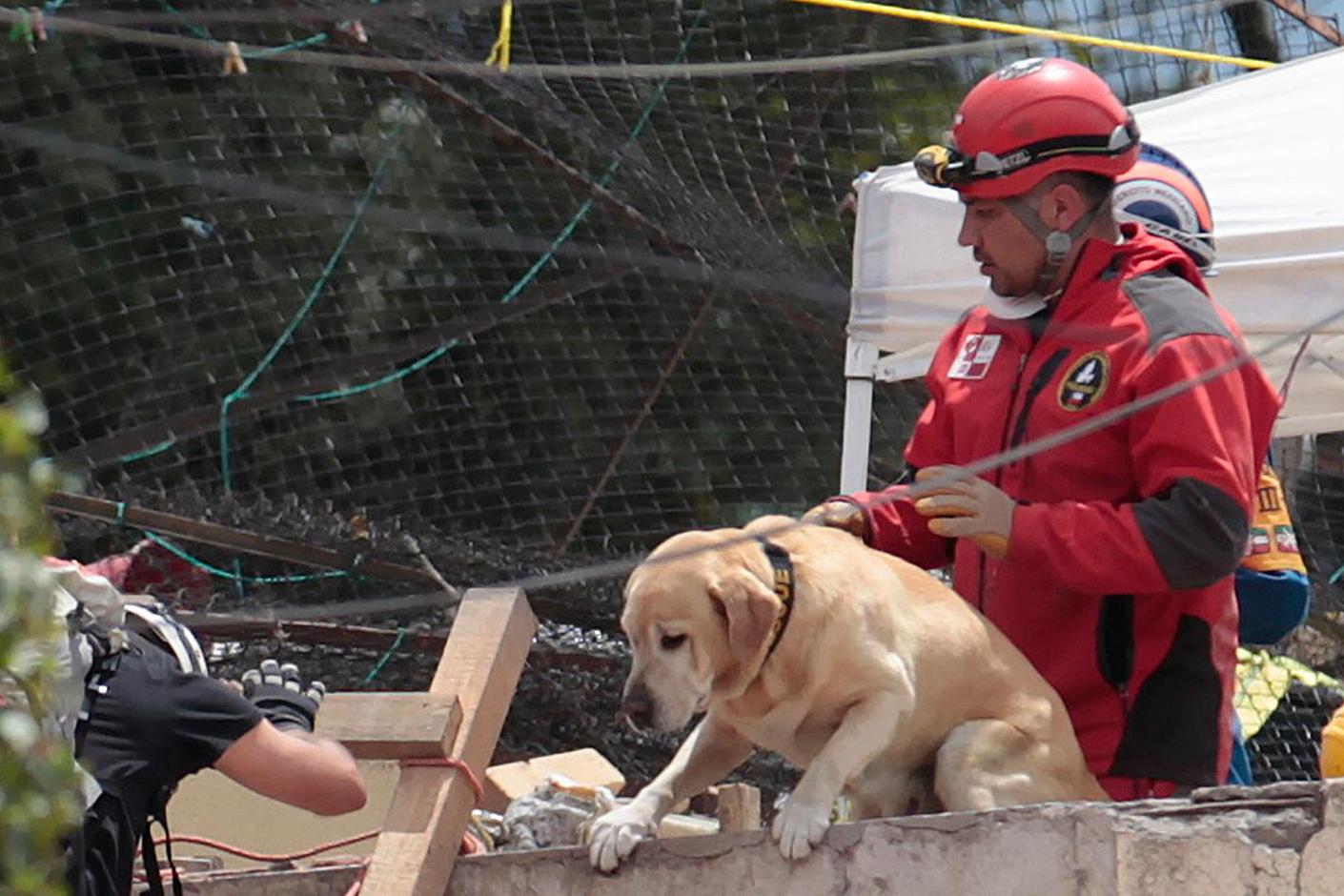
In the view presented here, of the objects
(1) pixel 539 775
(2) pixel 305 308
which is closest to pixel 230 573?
(2) pixel 305 308

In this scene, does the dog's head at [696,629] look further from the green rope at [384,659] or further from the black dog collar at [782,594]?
the green rope at [384,659]

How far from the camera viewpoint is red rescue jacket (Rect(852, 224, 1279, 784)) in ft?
11.2

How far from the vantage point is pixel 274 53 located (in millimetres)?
4930

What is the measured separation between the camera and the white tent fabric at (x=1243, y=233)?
532cm

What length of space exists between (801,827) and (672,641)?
38 centimetres

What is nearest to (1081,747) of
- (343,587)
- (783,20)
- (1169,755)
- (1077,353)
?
(1169,755)

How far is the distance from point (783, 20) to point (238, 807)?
15.6 ft

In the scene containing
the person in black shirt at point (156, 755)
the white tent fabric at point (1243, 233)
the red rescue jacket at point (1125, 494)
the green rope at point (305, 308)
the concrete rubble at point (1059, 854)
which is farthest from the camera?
the green rope at point (305, 308)

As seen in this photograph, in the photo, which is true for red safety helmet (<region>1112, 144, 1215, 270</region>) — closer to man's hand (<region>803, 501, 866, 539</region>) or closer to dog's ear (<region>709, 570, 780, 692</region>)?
man's hand (<region>803, 501, 866, 539</region>)

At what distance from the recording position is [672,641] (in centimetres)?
354

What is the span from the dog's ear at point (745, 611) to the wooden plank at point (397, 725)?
490mm

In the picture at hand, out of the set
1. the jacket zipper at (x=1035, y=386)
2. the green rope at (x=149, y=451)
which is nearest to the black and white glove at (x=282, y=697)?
the jacket zipper at (x=1035, y=386)

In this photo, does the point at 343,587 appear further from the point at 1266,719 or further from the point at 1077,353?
the point at 1077,353

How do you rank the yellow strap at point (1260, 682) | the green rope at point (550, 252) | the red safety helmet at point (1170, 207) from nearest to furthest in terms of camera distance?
the red safety helmet at point (1170, 207) → the yellow strap at point (1260, 682) → the green rope at point (550, 252)
